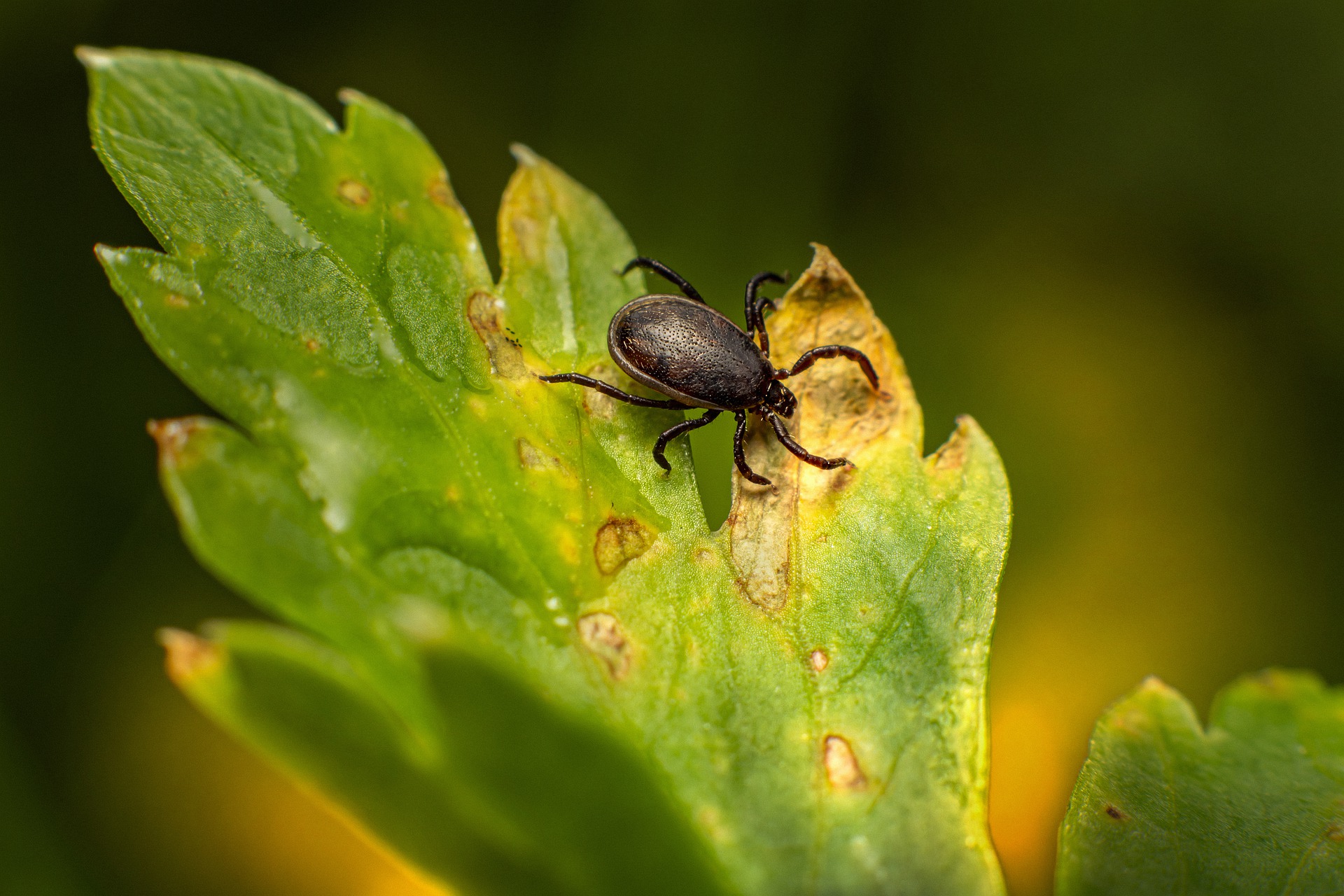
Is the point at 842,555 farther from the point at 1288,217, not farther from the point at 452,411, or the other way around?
the point at 1288,217

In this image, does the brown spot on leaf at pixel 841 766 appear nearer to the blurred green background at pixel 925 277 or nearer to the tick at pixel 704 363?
the tick at pixel 704 363

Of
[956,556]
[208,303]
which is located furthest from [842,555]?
[208,303]

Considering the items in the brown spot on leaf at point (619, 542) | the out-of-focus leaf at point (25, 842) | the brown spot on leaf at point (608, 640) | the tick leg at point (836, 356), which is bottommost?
the out-of-focus leaf at point (25, 842)

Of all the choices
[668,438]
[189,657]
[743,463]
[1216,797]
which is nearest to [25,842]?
[189,657]

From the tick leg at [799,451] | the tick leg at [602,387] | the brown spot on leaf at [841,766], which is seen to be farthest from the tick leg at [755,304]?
the brown spot on leaf at [841,766]

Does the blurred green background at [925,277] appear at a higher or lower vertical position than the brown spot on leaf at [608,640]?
higher

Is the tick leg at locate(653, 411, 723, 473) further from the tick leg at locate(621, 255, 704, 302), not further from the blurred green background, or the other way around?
the blurred green background

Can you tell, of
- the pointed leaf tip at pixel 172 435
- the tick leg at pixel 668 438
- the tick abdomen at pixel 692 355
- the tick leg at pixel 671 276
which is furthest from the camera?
the tick leg at pixel 671 276

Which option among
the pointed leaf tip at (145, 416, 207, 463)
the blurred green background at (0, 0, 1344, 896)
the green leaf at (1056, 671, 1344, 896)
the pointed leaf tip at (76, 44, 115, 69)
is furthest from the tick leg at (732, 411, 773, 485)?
the pointed leaf tip at (76, 44, 115, 69)
